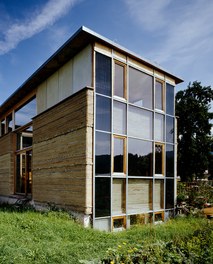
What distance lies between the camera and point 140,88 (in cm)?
1017

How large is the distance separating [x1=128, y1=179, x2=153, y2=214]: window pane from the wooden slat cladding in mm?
1874

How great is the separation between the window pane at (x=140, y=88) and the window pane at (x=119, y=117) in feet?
1.98

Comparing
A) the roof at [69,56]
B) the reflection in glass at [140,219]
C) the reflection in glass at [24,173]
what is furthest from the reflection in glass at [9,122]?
the reflection in glass at [140,219]

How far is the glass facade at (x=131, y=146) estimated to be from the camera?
8.49m

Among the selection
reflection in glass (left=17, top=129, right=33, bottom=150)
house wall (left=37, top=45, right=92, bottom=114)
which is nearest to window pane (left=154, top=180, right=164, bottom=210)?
house wall (left=37, top=45, right=92, bottom=114)

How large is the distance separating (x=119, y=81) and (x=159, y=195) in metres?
4.83

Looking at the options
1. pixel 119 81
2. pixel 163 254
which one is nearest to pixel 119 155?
pixel 119 81

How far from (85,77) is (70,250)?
18.3 feet

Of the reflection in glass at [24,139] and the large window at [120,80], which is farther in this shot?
the reflection in glass at [24,139]

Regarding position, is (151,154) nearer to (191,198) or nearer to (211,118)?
(191,198)

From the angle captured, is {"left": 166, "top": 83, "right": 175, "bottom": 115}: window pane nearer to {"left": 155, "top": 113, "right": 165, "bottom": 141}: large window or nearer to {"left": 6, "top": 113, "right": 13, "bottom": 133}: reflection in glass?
{"left": 155, "top": 113, "right": 165, "bottom": 141}: large window

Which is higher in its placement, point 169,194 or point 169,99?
point 169,99

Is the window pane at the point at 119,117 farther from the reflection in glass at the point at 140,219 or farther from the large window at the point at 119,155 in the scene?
the reflection in glass at the point at 140,219

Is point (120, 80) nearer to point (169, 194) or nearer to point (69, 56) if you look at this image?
point (69, 56)
